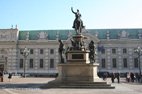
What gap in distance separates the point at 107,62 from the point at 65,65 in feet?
178

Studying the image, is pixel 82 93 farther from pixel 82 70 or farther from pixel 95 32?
pixel 95 32

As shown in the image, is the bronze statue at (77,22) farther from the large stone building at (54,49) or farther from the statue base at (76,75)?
the large stone building at (54,49)

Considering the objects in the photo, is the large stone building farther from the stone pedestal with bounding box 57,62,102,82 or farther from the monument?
the stone pedestal with bounding box 57,62,102,82

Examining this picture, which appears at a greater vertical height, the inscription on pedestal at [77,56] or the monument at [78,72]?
the inscription on pedestal at [77,56]

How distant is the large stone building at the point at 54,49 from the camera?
81125 mm

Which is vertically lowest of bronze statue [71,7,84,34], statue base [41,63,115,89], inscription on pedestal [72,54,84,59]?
statue base [41,63,115,89]

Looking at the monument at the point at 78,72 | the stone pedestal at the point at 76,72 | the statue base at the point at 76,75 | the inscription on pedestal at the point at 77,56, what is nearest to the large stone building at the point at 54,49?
the monument at the point at 78,72

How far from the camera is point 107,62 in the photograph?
81.5m

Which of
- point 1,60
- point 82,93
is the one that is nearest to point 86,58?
point 82,93

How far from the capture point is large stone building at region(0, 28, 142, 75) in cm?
8112

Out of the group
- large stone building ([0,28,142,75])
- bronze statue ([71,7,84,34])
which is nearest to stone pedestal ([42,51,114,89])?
bronze statue ([71,7,84,34])

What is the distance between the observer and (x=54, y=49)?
8338 cm

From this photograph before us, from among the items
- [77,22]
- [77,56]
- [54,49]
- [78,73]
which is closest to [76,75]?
[78,73]

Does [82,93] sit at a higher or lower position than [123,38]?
lower
